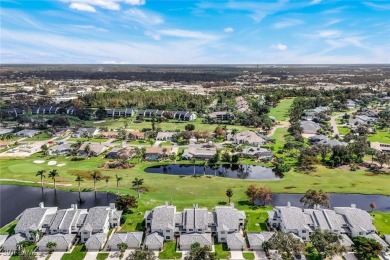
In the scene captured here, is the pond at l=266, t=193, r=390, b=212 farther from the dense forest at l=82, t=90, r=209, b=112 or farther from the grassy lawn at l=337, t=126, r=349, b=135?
the dense forest at l=82, t=90, r=209, b=112

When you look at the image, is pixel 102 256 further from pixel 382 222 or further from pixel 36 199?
pixel 382 222

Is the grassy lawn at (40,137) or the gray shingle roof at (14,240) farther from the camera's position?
the grassy lawn at (40,137)

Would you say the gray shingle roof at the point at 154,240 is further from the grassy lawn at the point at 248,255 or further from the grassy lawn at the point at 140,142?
the grassy lawn at the point at 140,142

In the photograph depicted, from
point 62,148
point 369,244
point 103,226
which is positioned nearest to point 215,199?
point 103,226

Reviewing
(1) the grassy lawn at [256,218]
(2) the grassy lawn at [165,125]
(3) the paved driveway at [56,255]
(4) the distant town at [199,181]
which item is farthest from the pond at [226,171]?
(2) the grassy lawn at [165,125]

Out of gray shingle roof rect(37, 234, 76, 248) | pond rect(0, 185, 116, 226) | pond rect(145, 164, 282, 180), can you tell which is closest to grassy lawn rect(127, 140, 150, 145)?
pond rect(145, 164, 282, 180)
